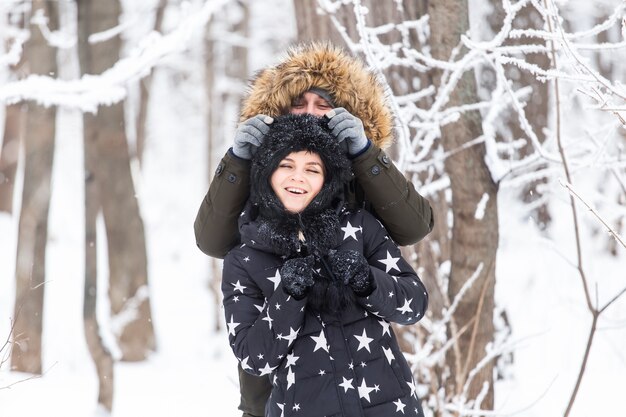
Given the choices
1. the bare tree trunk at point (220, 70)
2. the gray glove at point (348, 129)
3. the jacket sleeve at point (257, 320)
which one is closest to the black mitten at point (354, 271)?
the jacket sleeve at point (257, 320)

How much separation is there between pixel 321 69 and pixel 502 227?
11.3 feet

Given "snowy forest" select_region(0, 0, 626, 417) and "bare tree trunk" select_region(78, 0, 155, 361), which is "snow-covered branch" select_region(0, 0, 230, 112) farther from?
"bare tree trunk" select_region(78, 0, 155, 361)

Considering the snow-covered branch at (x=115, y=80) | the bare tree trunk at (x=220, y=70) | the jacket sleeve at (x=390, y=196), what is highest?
the bare tree trunk at (x=220, y=70)

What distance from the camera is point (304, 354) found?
2.18 m

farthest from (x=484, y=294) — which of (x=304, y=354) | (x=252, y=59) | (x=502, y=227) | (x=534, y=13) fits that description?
(x=252, y=59)

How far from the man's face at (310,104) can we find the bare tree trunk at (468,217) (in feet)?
4.08

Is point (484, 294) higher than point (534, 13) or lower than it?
lower

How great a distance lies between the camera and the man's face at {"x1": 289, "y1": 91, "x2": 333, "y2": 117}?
2.52 m

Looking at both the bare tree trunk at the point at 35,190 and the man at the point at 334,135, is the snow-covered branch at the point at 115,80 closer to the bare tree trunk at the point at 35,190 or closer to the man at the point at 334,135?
the bare tree trunk at the point at 35,190

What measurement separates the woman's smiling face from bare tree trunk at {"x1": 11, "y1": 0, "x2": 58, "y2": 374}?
14.0ft

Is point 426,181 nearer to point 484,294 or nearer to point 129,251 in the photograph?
point 484,294

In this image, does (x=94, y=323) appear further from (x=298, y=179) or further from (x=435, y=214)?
(x=298, y=179)

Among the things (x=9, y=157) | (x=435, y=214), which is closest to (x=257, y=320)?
(x=435, y=214)

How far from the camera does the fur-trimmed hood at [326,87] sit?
8.25 feet
